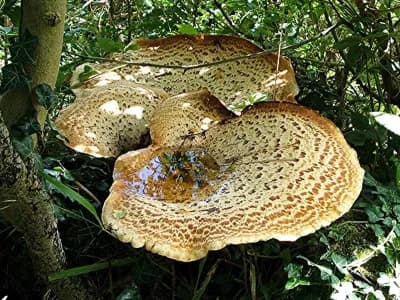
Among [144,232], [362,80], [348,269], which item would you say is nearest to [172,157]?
[144,232]

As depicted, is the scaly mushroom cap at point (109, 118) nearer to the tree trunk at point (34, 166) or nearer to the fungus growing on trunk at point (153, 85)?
the fungus growing on trunk at point (153, 85)

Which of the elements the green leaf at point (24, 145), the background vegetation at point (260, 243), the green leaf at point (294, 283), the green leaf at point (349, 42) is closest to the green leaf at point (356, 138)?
the background vegetation at point (260, 243)

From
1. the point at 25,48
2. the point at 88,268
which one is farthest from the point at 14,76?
the point at 88,268

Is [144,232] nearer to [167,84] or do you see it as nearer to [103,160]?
[103,160]

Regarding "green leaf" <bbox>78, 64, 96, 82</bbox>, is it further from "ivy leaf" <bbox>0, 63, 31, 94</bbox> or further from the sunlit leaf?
the sunlit leaf

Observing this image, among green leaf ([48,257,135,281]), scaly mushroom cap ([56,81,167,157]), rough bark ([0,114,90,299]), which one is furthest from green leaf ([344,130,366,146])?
rough bark ([0,114,90,299])

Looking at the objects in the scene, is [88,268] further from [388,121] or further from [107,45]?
[388,121]
